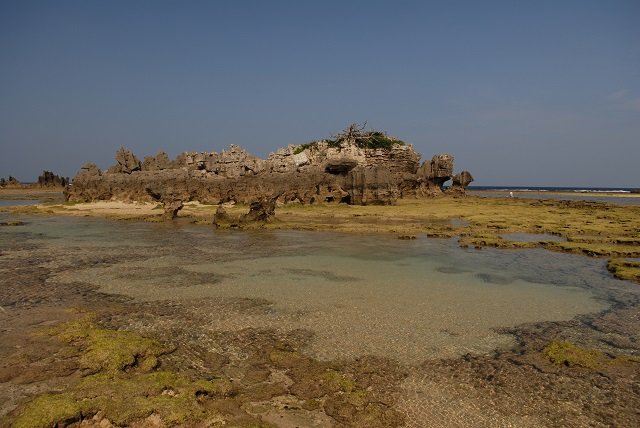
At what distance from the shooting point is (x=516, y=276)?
18.5 m

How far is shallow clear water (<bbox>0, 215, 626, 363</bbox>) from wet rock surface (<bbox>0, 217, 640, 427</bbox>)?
651 mm

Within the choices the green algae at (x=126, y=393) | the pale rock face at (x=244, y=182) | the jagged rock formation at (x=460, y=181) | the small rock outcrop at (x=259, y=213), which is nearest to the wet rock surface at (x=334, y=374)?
the green algae at (x=126, y=393)

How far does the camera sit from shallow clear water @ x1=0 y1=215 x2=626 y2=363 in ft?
37.4

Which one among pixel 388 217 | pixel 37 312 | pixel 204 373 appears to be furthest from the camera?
pixel 388 217

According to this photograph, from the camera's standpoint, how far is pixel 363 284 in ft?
54.9

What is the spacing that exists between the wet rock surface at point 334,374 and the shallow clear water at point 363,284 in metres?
0.65

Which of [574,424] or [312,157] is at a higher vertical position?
[312,157]

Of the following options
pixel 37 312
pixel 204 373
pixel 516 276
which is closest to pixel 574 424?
pixel 204 373

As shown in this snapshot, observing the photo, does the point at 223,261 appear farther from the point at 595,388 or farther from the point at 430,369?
the point at 595,388

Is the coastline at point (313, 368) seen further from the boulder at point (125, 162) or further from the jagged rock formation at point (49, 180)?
the jagged rock formation at point (49, 180)

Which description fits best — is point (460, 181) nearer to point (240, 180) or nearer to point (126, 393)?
point (240, 180)

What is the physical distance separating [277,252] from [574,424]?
60.1 feet

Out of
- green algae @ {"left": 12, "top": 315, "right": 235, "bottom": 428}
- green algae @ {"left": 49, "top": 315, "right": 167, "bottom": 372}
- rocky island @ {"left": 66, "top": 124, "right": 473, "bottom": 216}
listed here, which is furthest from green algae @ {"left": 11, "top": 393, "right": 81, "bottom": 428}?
rocky island @ {"left": 66, "top": 124, "right": 473, "bottom": 216}

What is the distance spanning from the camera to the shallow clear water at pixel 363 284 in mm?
11398
